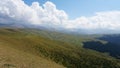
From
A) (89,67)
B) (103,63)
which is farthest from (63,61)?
(103,63)

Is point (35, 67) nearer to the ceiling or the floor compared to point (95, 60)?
nearer to the ceiling

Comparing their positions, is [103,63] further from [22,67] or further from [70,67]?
[22,67]

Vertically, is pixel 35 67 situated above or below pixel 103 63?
above

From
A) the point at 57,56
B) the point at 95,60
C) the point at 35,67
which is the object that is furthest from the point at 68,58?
the point at 35,67

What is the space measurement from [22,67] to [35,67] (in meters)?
3.76

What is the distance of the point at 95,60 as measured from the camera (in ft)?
287

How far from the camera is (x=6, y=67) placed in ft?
91.5

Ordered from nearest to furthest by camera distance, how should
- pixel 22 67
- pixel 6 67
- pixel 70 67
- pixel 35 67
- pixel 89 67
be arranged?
pixel 6 67 → pixel 22 67 → pixel 35 67 → pixel 70 67 → pixel 89 67

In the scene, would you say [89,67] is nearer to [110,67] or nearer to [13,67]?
[110,67]

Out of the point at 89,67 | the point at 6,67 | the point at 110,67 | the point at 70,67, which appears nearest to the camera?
the point at 6,67

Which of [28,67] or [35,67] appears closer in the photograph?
[28,67]

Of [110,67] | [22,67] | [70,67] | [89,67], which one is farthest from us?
[110,67]

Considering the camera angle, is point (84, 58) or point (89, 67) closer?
point (89, 67)

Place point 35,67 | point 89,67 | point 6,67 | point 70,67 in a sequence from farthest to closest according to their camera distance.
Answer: point 89,67, point 70,67, point 35,67, point 6,67
